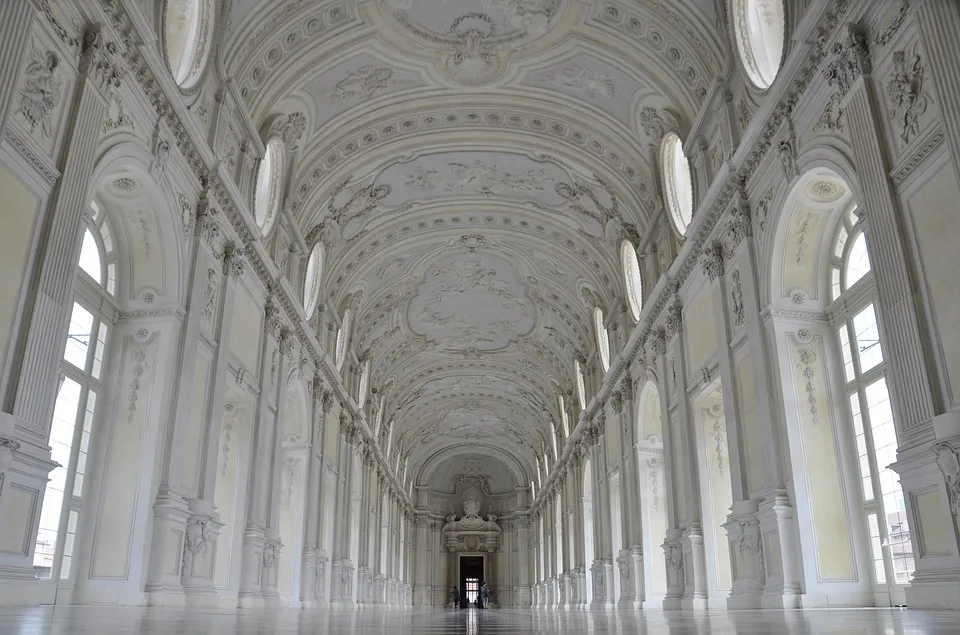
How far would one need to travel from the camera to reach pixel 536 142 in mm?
17531

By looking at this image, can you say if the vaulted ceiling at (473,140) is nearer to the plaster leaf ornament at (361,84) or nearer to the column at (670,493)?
the plaster leaf ornament at (361,84)

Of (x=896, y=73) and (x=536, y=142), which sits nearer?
(x=896, y=73)

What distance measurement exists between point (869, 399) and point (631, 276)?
9.66 metres

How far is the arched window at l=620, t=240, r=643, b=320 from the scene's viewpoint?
61.9 feet

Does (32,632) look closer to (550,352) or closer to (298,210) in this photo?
(298,210)

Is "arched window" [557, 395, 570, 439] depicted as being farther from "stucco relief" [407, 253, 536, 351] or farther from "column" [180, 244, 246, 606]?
"column" [180, 244, 246, 606]

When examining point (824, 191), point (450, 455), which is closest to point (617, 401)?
point (824, 191)

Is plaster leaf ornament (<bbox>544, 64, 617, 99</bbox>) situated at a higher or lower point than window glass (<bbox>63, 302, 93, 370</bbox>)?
higher

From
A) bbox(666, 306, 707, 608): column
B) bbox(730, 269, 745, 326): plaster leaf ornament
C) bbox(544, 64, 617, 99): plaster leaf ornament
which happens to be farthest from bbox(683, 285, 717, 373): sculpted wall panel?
bbox(544, 64, 617, 99): plaster leaf ornament

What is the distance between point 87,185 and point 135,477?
3960mm

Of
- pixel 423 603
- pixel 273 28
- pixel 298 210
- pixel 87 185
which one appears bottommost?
pixel 423 603

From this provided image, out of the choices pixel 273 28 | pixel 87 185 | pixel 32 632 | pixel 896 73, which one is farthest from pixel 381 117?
pixel 32 632

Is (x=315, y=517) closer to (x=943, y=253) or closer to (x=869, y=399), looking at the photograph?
(x=869, y=399)

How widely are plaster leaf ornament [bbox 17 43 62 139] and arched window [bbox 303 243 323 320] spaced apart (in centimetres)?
1133
